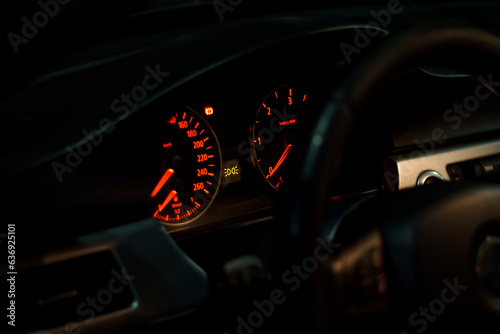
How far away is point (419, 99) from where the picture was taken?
1.83m

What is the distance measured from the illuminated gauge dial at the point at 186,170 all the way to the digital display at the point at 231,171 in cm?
3

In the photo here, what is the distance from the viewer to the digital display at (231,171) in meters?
1.82

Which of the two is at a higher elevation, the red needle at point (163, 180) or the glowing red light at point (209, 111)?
the glowing red light at point (209, 111)

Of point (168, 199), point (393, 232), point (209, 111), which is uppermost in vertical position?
point (209, 111)

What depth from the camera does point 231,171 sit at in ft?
6.04

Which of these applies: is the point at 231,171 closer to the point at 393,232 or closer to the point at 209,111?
the point at 209,111

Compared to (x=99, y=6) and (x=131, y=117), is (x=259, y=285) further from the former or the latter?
(x=99, y=6)

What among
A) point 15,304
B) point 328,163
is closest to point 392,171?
point 328,163

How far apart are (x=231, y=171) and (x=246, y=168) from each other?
6 centimetres

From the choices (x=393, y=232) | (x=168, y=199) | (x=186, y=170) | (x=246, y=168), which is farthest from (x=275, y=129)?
(x=393, y=232)

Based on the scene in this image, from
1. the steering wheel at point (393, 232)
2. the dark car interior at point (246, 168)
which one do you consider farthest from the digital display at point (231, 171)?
the steering wheel at point (393, 232)

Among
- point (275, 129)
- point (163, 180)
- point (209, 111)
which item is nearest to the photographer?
point (163, 180)

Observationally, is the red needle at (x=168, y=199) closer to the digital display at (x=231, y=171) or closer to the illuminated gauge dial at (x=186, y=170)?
the illuminated gauge dial at (x=186, y=170)

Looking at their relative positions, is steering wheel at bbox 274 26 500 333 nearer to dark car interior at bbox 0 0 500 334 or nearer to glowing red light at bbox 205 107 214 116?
dark car interior at bbox 0 0 500 334
